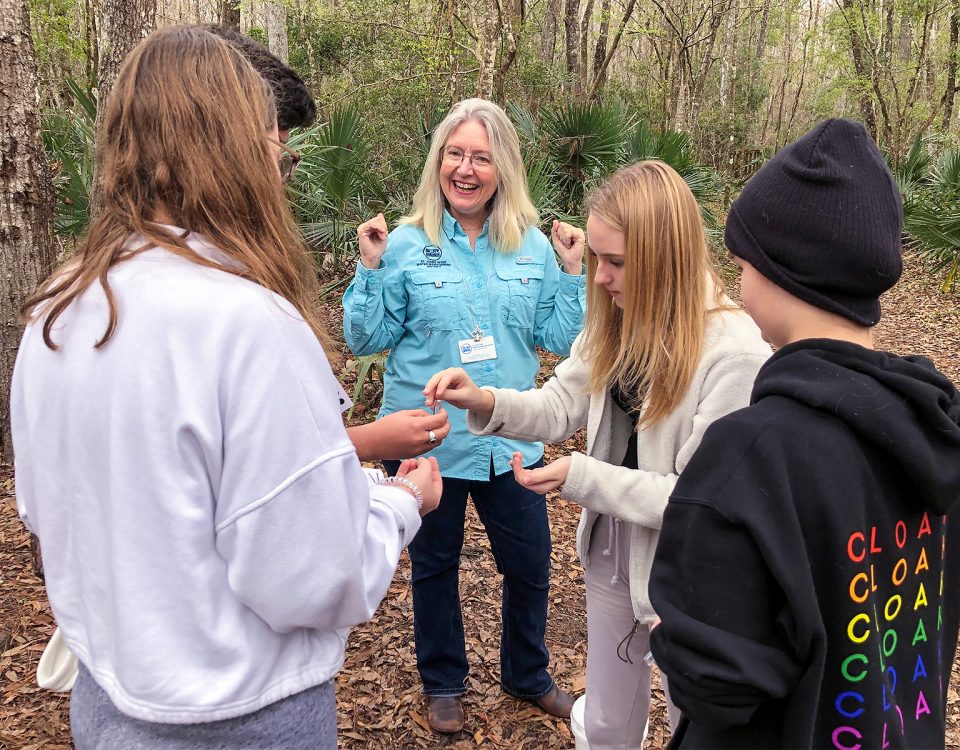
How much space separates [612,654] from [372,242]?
1.63 m

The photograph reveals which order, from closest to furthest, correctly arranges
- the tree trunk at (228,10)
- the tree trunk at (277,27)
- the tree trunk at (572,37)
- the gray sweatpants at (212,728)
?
1. the gray sweatpants at (212,728)
2. the tree trunk at (228,10)
3. the tree trunk at (277,27)
4. the tree trunk at (572,37)

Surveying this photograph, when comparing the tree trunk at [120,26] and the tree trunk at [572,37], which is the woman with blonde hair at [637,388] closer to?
the tree trunk at [120,26]

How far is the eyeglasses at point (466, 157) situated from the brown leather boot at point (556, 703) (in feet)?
7.08

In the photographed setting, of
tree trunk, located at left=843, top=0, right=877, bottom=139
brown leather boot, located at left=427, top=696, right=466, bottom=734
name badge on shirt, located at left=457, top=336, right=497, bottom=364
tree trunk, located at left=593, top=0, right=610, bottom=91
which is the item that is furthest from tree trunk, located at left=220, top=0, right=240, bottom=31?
tree trunk, located at left=843, top=0, right=877, bottom=139

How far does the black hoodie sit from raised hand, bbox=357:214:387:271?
70.7 inches

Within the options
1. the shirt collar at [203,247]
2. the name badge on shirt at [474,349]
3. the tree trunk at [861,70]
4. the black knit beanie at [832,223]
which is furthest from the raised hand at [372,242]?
the tree trunk at [861,70]

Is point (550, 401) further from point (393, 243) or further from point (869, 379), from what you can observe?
point (869, 379)

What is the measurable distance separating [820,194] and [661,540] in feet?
2.07

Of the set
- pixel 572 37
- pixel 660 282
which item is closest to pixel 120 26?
pixel 660 282

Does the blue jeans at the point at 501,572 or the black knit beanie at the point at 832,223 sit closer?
the black knit beanie at the point at 832,223

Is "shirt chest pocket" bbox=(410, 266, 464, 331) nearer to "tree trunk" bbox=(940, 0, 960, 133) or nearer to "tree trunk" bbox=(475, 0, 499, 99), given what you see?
"tree trunk" bbox=(475, 0, 499, 99)

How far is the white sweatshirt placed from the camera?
3.67 feet

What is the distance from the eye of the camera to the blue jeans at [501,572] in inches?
113

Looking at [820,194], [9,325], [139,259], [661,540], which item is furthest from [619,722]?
[9,325]
